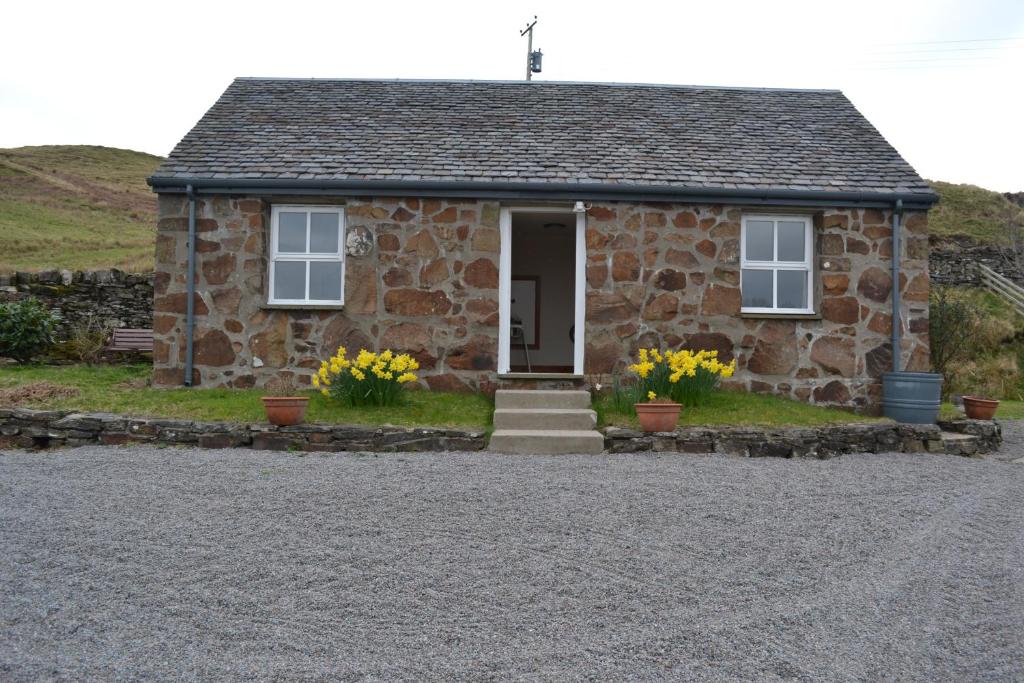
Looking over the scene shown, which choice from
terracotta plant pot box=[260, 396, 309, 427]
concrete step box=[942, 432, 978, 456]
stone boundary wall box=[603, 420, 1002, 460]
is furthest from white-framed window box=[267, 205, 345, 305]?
concrete step box=[942, 432, 978, 456]

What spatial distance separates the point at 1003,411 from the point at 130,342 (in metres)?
15.3

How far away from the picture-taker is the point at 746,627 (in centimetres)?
368

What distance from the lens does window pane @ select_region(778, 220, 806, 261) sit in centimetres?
1034

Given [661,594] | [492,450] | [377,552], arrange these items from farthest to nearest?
[492,450] → [377,552] → [661,594]

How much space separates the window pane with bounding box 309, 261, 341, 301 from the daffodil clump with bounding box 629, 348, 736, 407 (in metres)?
4.17

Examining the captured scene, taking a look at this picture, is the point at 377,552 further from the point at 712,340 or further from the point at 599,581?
the point at 712,340

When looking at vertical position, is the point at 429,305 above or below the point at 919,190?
below

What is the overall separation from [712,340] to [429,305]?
3822 mm

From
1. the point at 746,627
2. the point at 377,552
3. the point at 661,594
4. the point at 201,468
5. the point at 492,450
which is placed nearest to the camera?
the point at 746,627

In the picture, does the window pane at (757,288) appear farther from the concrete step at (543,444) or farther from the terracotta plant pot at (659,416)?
the concrete step at (543,444)

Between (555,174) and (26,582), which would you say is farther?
(555,174)

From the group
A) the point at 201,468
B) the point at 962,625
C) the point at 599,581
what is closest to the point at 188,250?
the point at 201,468

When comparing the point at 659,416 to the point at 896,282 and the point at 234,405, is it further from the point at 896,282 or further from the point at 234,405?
the point at 234,405

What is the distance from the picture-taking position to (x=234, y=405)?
8625 mm
